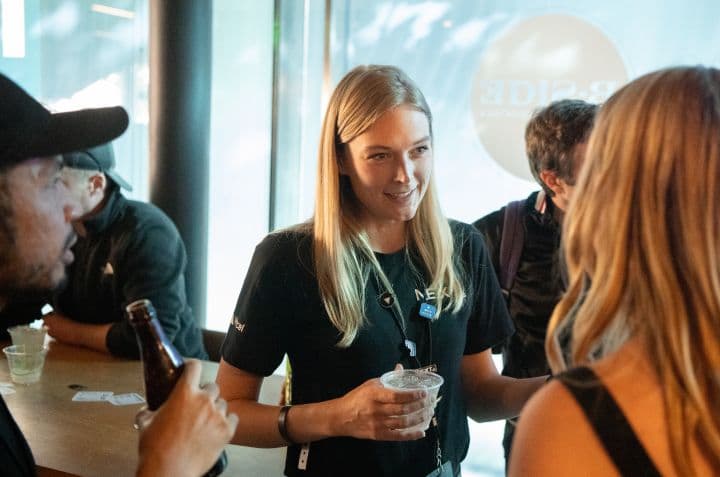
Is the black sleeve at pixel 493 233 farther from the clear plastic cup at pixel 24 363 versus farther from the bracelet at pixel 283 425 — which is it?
Result: the clear plastic cup at pixel 24 363

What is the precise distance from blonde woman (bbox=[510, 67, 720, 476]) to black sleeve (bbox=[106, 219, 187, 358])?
2.25 meters

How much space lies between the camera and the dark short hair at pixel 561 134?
8.36 feet

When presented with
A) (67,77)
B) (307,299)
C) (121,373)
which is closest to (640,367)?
(307,299)

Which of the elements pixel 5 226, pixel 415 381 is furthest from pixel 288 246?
pixel 5 226

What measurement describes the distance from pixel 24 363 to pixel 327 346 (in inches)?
56.6

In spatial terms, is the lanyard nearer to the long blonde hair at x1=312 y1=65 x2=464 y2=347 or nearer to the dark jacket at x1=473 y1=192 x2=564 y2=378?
the long blonde hair at x1=312 y1=65 x2=464 y2=347

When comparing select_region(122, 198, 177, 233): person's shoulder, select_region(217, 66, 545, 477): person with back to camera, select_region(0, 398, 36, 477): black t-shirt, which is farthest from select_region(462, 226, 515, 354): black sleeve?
select_region(122, 198, 177, 233): person's shoulder

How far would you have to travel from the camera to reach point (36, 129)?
126 centimetres

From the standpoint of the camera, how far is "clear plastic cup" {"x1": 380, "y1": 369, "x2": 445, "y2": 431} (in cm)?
158

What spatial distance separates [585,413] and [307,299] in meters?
0.97

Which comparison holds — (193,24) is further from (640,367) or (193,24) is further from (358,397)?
(640,367)

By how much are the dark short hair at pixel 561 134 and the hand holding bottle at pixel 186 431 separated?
5.30ft

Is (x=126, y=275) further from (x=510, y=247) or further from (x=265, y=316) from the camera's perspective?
(x=510, y=247)

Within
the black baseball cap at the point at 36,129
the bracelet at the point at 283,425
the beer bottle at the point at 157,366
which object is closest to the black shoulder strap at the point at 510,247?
the bracelet at the point at 283,425
